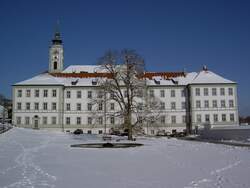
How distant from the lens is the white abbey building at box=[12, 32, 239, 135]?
67.8m

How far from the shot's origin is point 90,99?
6856cm

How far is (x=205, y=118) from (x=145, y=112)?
30.8 m

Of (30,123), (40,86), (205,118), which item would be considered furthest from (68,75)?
(205,118)

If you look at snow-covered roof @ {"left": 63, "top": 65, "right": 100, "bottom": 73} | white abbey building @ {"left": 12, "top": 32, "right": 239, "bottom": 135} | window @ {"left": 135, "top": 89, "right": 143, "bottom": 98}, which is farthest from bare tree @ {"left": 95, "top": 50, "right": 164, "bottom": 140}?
snow-covered roof @ {"left": 63, "top": 65, "right": 100, "bottom": 73}

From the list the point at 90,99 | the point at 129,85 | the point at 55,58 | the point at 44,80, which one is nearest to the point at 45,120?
the point at 44,80

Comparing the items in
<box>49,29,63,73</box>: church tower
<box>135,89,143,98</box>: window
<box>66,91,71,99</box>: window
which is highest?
<box>49,29,63,73</box>: church tower

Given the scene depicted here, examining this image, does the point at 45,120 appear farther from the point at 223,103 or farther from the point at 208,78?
the point at 223,103

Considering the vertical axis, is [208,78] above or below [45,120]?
above

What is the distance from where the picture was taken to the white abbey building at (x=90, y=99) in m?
67.8

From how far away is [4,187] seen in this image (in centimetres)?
957

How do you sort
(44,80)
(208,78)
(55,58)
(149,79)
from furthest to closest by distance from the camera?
(55,58), (149,79), (208,78), (44,80)

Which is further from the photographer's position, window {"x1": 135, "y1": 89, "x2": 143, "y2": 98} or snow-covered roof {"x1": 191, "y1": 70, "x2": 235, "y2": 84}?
snow-covered roof {"x1": 191, "y1": 70, "x2": 235, "y2": 84}

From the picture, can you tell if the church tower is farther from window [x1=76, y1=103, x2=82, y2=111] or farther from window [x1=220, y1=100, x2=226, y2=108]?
window [x1=220, y1=100, x2=226, y2=108]

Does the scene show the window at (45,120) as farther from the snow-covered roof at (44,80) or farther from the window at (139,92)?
the window at (139,92)
